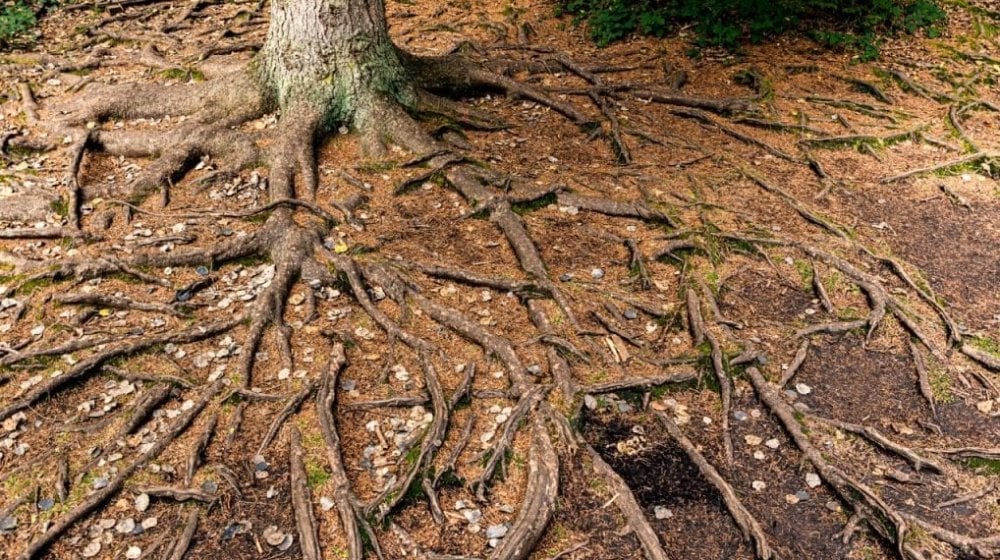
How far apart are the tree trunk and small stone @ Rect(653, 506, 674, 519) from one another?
14.1ft

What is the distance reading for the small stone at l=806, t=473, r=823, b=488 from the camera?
4.34 metres

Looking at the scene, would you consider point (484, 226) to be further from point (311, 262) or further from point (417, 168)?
point (311, 262)

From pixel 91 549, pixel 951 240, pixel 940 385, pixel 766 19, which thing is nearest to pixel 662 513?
pixel 940 385

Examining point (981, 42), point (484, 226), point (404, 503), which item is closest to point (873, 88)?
point (981, 42)

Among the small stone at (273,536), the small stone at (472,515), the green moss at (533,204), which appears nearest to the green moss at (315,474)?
the small stone at (273,536)

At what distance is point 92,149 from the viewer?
6801 mm

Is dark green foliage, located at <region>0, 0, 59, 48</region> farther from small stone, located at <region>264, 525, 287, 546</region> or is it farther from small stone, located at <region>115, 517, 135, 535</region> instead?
small stone, located at <region>264, 525, 287, 546</region>

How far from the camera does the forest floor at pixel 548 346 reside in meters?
4.05

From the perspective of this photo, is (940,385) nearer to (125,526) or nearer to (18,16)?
(125,526)

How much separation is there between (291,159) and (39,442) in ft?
9.67

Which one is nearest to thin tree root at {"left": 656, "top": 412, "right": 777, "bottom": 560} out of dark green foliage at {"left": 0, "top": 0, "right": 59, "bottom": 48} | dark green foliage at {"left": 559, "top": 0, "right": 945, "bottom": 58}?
dark green foliage at {"left": 559, "top": 0, "right": 945, "bottom": 58}

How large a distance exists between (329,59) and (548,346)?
3391 millimetres

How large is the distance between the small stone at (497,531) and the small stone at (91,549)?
1.92 metres

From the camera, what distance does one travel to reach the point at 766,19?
9.79m
